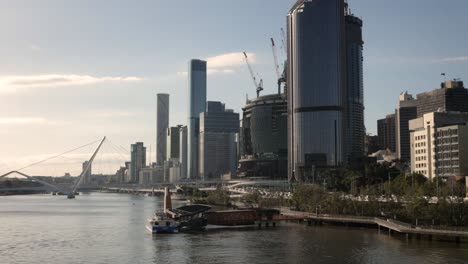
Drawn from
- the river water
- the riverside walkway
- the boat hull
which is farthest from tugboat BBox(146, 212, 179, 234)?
the riverside walkway

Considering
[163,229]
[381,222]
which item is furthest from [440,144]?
[163,229]

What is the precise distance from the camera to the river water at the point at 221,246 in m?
66.0

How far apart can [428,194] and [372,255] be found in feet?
127

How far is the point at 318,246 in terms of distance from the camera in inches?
2955

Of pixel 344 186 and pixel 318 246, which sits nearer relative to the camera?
pixel 318 246

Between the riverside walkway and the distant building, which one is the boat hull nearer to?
the riverside walkway

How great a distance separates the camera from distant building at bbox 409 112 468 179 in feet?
497

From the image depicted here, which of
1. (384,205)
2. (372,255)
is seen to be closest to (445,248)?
(372,255)

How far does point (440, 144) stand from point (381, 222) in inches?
2900

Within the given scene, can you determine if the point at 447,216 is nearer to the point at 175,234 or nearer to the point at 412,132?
the point at 175,234

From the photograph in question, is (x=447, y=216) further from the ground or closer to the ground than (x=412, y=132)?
closer to the ground

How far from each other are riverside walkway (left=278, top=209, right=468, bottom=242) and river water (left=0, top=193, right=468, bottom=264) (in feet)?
7.11

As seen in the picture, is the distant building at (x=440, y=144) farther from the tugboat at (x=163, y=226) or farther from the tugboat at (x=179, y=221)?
the tugboat at (x=163, y=226)

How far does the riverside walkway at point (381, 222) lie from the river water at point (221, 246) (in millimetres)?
2167
